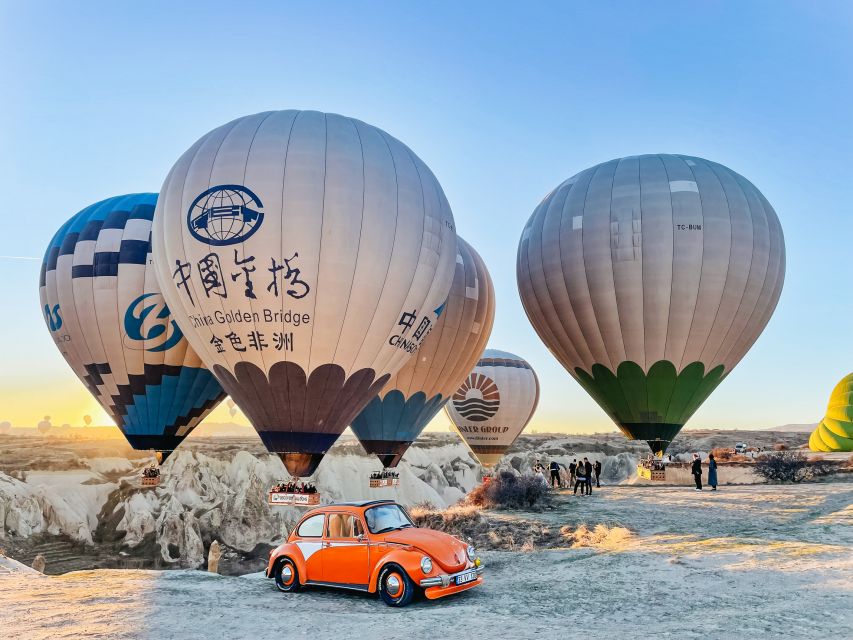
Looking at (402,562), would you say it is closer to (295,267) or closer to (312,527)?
(312,527)

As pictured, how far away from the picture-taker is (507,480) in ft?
76.3

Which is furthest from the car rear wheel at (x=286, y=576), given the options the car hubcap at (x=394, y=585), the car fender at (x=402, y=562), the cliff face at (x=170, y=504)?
the cliff face at (x=170, y=504)

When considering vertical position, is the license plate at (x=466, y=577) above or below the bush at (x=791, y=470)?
below

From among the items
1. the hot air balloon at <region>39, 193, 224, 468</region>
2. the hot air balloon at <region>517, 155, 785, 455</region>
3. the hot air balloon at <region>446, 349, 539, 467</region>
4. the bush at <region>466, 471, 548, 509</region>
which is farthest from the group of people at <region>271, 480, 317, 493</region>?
the hot air balloon at <region>446, 349, 539, 467</region>

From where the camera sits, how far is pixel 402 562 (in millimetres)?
9742

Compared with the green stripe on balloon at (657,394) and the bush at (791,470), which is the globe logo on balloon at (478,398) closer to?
the green stripe on balloon at (657,394)

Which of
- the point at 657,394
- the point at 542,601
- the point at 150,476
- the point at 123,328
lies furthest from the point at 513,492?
the point at 123,328

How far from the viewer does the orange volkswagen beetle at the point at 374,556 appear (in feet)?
31.8

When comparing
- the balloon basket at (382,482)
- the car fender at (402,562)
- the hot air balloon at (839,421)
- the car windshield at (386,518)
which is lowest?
the balloon basket at (382,482)

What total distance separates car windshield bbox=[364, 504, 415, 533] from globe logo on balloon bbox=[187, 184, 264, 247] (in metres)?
9.05

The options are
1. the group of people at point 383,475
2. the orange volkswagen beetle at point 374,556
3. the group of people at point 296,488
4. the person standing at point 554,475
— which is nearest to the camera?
the orange volkswagen beetle at point 374,556

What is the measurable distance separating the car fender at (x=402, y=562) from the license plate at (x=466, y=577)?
0.65m

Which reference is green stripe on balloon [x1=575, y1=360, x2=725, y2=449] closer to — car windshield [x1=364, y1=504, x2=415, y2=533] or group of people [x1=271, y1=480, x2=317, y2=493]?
group of people [x1=271, y1=480, x2=317, y2=493]

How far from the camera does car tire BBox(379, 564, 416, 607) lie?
963cm
